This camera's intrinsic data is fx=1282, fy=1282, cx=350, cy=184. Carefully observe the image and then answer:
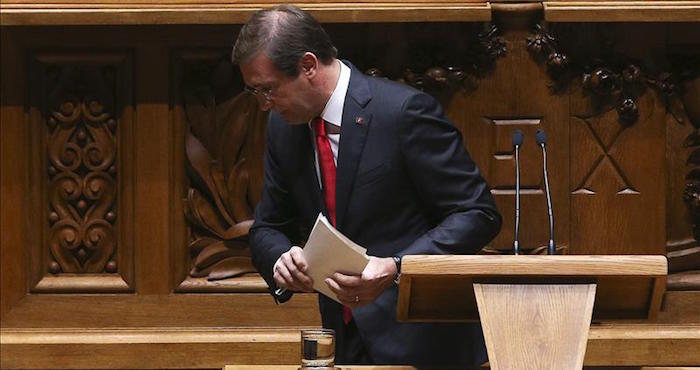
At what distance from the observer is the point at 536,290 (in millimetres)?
2576

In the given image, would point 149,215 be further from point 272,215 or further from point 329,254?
point 329,254

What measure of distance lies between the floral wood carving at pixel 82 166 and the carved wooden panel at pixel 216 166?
27cm

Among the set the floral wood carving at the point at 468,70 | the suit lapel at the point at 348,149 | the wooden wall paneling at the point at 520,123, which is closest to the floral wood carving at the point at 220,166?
the floral wood carving at the point at 468,70

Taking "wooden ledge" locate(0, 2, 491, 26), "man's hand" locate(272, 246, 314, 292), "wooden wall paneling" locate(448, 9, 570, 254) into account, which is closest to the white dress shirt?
"man's hand" locate(272, 246, 314, 292)

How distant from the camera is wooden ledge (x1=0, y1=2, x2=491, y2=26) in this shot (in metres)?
4.57

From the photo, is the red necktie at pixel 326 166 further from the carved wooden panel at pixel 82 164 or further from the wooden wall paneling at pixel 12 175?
the wooden wall paneling at pixel 12 175

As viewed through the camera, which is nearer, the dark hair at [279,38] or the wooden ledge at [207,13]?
the dark hair at [279,38]

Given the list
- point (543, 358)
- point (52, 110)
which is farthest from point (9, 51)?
point (543, 358)

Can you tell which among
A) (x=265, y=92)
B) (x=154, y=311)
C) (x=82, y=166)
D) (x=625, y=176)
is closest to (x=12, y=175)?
(x=82, y=166)

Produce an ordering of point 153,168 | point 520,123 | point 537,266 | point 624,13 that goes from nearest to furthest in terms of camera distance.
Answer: point 537,266 → point 624,13 → point 520,123 → point 153,168

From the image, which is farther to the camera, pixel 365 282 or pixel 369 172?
pixel 369 172

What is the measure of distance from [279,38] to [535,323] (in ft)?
3.44

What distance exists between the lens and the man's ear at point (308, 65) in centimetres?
322

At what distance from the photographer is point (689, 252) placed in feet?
15.4
